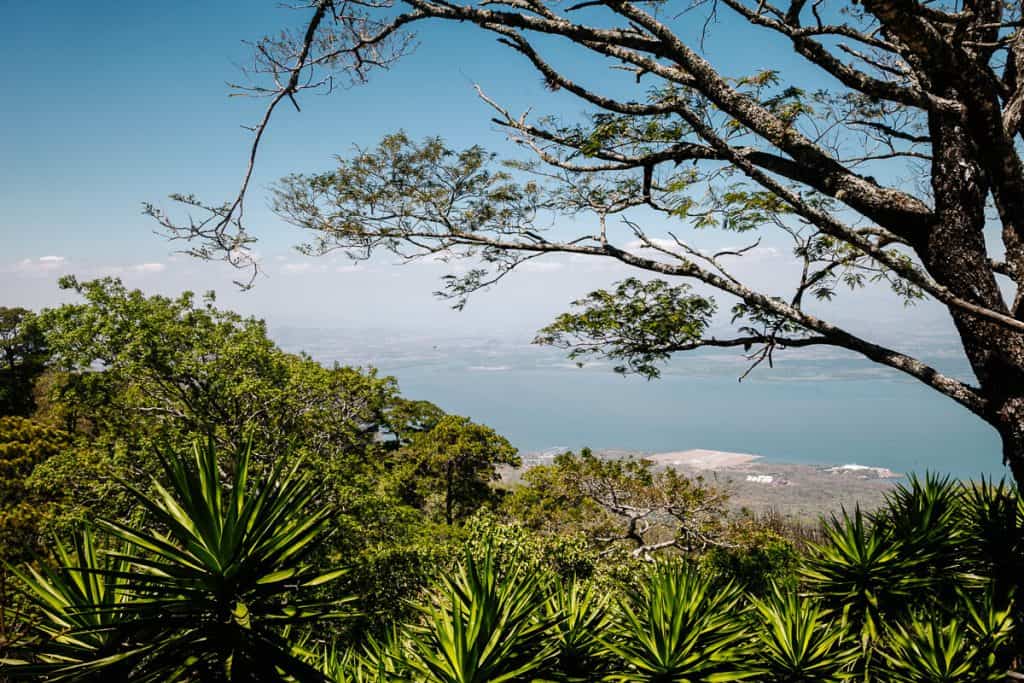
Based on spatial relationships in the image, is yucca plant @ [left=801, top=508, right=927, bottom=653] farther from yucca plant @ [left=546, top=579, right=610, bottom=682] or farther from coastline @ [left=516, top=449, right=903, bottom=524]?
coastline @ [left=516, top=449, right=903, bottom=524]

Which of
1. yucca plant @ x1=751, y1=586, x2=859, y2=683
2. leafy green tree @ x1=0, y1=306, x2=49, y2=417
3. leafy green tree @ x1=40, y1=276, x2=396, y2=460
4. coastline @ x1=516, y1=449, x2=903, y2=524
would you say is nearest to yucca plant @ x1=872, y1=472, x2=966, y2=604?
yucca plant @ x1=751, y1=586, x2=859, y2=683

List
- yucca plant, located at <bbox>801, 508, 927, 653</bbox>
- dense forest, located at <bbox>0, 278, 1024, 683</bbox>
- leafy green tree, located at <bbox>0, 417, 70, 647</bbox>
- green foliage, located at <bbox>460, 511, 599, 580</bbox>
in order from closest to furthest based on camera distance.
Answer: dense forest, located at <bbox>0, 278, 1024, 683</bbox> → yucca plant, located at <bbox>801, 508, 927, 653</bbox> → green foliage, located at <bbox>460, 511, 599, 580</bbox> → leafy green tree, located at <bbox>0, 417, 70, 647</bbox>

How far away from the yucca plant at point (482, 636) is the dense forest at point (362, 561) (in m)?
0.02

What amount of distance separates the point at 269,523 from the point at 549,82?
4.16 m

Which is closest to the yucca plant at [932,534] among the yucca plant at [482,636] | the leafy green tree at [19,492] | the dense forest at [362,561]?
the dense forest at [362,561]

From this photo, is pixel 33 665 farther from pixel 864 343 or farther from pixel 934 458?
pixel 934 458

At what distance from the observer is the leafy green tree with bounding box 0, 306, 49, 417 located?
70.9 ft

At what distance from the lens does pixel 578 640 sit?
3.52 metres

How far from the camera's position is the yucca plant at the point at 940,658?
386 centimetres

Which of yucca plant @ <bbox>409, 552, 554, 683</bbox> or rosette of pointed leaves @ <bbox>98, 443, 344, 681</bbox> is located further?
yucca plant @ <bbox>409, 552, 554, 683</bbox>

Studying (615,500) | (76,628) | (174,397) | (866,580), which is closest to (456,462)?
(615,500)

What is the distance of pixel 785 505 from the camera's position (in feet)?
158

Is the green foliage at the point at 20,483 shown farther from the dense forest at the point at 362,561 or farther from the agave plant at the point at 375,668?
the agave plant at the point at 375,668

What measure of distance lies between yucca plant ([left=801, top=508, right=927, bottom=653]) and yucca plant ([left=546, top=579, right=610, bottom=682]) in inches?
98.7
